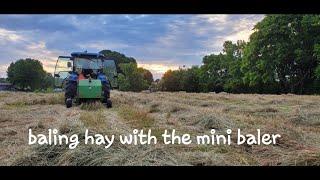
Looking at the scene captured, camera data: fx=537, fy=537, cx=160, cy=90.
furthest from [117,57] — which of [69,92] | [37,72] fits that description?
[69,92]

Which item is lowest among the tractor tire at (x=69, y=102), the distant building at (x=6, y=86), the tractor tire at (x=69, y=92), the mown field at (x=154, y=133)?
the mown field at (x=154, y=133)

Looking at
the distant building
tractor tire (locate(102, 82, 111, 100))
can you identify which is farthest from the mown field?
the distant building

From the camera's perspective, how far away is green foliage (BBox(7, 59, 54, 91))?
448cm

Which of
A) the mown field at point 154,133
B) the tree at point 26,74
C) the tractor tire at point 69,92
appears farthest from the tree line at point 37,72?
the tractor tire at point 69,92

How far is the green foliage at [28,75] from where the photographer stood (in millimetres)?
4484

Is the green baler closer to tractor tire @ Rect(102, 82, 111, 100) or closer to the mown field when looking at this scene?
tractor tire @ Rect(102, 82, 111, 100)

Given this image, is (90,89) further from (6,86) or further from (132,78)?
(6,86)

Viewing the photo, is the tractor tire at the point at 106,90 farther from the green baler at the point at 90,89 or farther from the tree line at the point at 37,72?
the tree line at the point at 37,72

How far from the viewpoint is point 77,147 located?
4266mm

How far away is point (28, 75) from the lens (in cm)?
482

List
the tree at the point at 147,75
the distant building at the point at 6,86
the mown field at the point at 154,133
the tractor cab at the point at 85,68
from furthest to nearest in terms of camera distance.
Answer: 1. the tractor cab at the point at 85,68
2. the distant building at the point at 6,86
3. the tree at the point at 147,75
4. the mown field at the point at 154,133

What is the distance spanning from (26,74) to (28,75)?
5 cm
